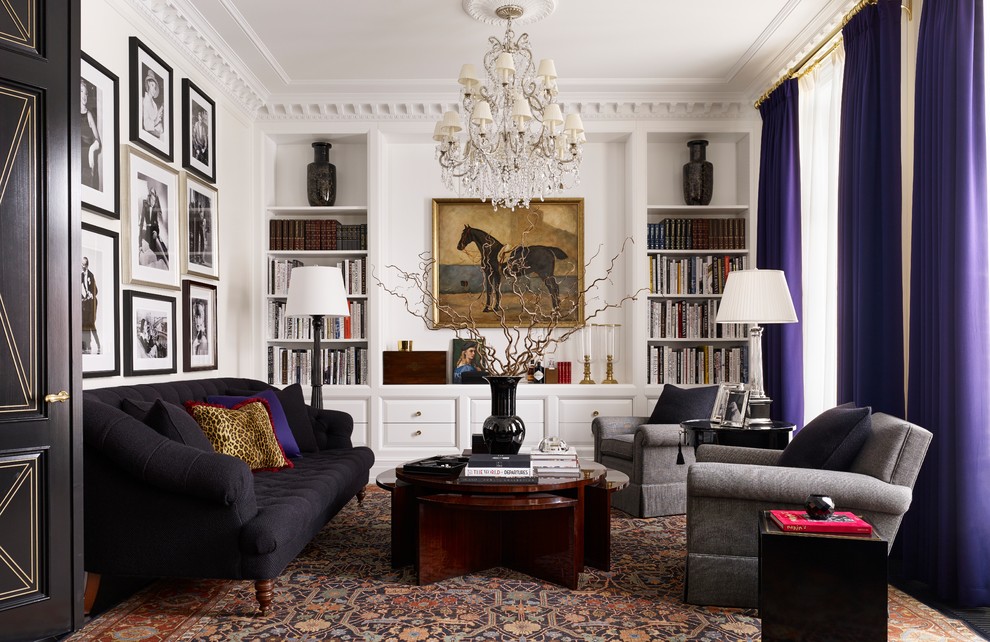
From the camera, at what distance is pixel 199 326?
15.5 feet

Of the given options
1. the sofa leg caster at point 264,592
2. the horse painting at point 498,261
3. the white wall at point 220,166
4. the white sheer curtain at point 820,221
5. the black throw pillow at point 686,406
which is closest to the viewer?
the sofa leg caster at point 264,592

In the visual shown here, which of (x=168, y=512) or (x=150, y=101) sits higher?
(x=150, y=101)

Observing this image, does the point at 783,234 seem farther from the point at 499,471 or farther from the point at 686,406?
the point at 499,471

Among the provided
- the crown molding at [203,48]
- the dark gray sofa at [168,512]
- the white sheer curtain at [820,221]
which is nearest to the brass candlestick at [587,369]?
the white sheer curtain at [820,221]

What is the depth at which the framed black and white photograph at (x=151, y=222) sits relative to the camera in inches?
152

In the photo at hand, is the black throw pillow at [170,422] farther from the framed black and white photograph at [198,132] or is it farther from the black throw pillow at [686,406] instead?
the black throw pillow at [686,406]

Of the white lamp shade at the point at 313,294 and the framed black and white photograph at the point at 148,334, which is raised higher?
the white lamp shade at the point at 313,294

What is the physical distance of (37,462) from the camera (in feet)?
8.54

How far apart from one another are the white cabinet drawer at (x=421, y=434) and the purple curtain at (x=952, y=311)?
3225mm

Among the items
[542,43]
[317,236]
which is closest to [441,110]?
[542,43]

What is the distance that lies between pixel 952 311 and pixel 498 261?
3.43 metres

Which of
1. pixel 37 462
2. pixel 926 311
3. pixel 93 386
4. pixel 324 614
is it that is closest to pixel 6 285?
pixel 37 462

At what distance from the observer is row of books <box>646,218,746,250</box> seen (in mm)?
5844

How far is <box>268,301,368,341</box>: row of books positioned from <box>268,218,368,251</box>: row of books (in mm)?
450
